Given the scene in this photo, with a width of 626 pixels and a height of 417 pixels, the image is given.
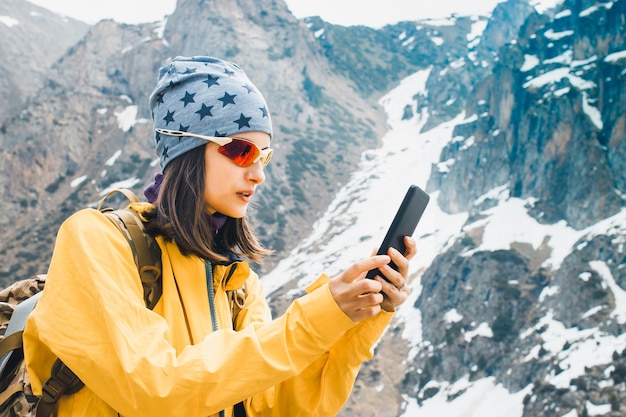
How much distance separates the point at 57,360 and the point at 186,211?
0.77 meters

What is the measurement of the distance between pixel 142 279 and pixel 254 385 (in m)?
0.62

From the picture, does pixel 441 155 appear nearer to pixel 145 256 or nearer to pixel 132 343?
pixel 145 256

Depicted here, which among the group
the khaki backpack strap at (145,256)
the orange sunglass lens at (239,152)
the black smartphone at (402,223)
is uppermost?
the orange sunglass lens at (239,152)

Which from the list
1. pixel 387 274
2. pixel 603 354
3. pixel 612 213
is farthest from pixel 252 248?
pixel 612 213

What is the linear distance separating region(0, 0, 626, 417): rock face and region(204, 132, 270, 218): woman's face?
35.1 m

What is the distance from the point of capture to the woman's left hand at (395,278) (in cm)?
216

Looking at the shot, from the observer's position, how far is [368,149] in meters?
121

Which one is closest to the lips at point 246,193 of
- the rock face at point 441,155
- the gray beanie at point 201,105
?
the gray beanie at point 201,105

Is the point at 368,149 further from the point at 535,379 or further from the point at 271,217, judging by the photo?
the point at 535,379

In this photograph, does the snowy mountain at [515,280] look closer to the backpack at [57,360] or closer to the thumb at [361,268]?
the thumb at [361,268]

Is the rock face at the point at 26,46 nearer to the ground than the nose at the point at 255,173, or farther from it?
farther from it

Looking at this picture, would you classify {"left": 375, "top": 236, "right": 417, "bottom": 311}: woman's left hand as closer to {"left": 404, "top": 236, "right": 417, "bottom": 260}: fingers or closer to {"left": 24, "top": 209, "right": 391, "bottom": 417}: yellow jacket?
{"left": 404, "top": 236, "right": 417, "bottom": 260}: fingers

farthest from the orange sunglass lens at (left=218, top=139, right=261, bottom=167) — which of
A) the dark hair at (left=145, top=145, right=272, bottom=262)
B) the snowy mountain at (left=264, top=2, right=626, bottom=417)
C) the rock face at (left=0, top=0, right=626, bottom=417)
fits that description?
the rock face at (left=0, top=0, right=626, bottom=417)

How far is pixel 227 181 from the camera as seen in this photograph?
2.40 meters
